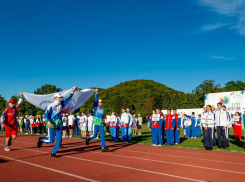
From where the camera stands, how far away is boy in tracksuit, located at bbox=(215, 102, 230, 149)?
12758mm

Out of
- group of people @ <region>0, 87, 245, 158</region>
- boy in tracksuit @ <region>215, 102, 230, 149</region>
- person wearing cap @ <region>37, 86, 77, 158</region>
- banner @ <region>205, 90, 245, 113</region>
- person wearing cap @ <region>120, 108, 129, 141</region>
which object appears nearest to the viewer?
person wearing cap @ <region>37, 86, 77, 158</region>

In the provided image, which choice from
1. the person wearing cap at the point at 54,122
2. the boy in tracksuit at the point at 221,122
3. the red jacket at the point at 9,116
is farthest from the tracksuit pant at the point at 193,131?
the red jacket at the point at 9,116

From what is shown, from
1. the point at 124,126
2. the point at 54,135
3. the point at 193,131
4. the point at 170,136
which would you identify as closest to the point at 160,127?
the point at 170,136

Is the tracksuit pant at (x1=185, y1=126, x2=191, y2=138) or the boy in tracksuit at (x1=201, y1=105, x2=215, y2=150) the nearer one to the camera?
the boy in tracksuit at (x1=201, y1=105, x2=215, y2=150)

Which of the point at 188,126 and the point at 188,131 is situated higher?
the point at 188,126

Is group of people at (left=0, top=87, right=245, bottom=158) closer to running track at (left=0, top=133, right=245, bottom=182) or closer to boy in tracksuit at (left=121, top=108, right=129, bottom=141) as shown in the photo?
boy in tracksuit at (left=121, top=108, right=129, bottom=141)

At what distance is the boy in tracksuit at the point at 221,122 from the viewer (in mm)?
12758

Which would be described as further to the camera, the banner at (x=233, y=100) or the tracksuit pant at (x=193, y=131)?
the banner at (x=233, y=100)

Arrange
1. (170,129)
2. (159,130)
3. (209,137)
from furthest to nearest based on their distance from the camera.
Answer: (170,129), (159,130), (209,137)

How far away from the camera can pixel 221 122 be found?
512 inches

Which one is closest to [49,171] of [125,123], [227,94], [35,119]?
[125,123]

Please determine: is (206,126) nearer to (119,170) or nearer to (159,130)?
(159,130)

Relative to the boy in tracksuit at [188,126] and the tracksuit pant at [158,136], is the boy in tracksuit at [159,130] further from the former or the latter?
the boy in tracksuit at [188,126]

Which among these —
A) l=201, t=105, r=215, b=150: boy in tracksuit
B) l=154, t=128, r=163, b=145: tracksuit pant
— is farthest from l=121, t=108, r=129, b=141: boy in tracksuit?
l=201, t=105, r=215, b=150: boy in tracksuit
